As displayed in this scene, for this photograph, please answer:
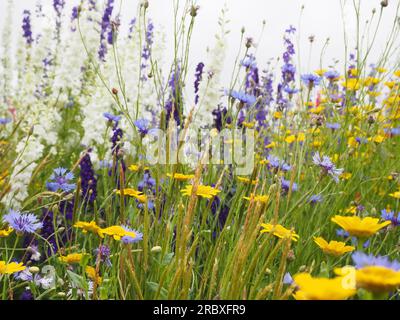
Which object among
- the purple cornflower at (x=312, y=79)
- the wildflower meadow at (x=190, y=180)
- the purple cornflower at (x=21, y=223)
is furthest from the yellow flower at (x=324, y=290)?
the purple cornflower at (x=312, y=79)

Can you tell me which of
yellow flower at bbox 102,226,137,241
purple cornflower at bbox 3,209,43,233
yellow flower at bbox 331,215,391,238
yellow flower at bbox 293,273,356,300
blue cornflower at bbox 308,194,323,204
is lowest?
blue cornflower at bbox 308,194,323,204

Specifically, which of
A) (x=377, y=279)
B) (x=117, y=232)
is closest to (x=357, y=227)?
(x=377, y=279)

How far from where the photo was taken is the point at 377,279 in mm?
577

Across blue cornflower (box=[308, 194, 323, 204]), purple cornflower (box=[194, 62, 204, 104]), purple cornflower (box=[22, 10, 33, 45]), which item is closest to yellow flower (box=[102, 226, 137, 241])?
blue cornflower (box=[308, 194, 323, 204])

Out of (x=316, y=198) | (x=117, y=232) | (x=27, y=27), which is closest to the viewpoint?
(x=117, y=232)

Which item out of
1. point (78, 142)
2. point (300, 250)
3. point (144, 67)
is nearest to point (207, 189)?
point (300, 250)

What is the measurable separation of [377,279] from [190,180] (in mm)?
1009

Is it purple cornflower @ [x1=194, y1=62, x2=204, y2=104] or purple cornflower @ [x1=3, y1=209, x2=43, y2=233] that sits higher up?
purple cornflower @ [x1=194, y1=62, x2=204, y2=104]

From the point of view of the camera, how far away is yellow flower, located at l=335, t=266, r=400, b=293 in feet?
1.89

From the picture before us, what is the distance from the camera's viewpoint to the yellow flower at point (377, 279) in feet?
1.89

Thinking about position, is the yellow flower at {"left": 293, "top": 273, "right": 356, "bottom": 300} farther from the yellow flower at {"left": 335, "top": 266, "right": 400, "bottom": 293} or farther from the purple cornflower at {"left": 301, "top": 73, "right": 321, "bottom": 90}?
the purple cornflower at {"left": 301, "top": 73, "right": 321, "bottom": 90}

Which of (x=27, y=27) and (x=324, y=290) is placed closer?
(x=324, y=290)

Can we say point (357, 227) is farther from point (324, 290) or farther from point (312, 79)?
point (312, 79)
